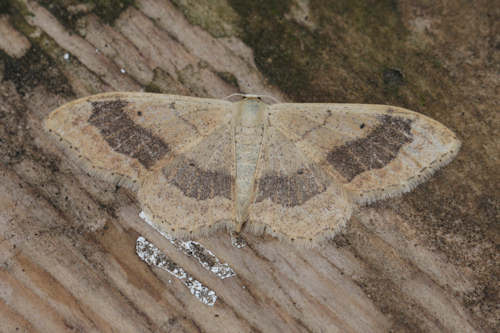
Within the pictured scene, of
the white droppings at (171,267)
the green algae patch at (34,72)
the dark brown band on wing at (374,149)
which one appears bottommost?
the white droppings at (171,267)

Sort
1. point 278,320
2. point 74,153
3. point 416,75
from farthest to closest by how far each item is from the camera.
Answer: point 416,75 < point 278,320 < point 74,153

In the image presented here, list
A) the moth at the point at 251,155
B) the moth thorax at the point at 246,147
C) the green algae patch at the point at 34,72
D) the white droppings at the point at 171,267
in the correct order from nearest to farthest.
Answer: the moth at the point at 251,155 → the moth thorax at the point at 246,147 → the white droppings at the point at 171,267 → the green algae patch at the point at 34,72

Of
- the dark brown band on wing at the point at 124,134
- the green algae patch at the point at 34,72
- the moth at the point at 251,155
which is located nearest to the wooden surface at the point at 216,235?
the green algae patch at the point at 34,72

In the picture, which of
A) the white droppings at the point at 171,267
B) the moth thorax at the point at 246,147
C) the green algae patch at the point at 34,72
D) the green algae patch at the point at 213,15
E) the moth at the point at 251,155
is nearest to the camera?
the moth at the point at 251,155

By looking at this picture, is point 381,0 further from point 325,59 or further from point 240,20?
point 240,20

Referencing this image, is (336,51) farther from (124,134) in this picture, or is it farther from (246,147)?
(124,134)

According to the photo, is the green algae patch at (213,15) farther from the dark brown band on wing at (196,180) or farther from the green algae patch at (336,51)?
the dark brown band on wing at (196,180)

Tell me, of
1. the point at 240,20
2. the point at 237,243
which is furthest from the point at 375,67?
the point at 237,243
